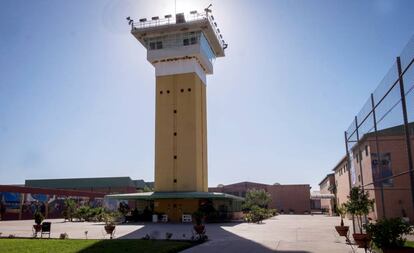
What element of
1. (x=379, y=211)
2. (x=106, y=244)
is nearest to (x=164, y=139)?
(x=379, y=211)

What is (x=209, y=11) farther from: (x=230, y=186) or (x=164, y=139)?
(x=230, y=186)

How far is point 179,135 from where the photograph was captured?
48844 millimetres

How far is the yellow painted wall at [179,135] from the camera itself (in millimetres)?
47875

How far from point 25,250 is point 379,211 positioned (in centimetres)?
2416

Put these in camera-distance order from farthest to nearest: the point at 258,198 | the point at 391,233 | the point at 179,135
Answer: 1. the point at 258,198
2. the point at 179,135
3. the point at 391,233

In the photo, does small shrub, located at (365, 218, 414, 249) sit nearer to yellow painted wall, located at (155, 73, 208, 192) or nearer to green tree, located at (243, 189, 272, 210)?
yellow painted wall, located at (155, 73, 208, 192)

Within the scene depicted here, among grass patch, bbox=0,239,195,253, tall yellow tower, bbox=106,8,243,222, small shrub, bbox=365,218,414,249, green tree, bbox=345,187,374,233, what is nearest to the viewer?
small shrub, bbox=365,218,414,249

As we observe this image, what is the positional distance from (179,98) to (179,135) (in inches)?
183

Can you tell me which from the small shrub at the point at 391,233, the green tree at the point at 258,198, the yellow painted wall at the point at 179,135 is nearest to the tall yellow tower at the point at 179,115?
the yellow painted wall at the point at 179,135

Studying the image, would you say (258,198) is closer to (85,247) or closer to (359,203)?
(359,203)

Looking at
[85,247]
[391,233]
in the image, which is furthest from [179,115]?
[391,233]

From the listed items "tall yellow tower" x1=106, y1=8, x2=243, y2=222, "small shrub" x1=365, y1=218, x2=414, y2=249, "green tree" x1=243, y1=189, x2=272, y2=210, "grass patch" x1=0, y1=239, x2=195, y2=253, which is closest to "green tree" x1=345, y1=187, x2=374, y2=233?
"small shrub" x1=365, y1=218, x2=414, y2=249

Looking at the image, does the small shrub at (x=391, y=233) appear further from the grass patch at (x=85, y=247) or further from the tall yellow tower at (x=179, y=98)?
the tall yellow tower at (x=179, y=98)

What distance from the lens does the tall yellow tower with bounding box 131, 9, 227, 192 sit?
4816 centimetres
